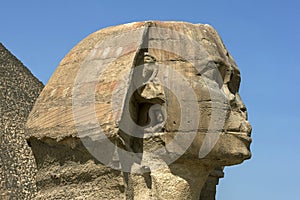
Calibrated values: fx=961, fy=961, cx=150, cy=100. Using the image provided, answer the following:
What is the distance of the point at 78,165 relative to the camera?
7168 mm

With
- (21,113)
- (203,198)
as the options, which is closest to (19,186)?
(21,113)

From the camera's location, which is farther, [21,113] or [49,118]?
[21,113]

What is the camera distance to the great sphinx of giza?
699 cm

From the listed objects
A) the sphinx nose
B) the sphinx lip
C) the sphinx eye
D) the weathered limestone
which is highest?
the weathered limestone

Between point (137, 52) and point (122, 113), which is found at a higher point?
point (137, 52)

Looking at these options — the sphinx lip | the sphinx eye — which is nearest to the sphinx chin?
the sphinx lip

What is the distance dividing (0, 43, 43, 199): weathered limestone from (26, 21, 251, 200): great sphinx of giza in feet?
176

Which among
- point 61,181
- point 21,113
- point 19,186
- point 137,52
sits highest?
point 21,113

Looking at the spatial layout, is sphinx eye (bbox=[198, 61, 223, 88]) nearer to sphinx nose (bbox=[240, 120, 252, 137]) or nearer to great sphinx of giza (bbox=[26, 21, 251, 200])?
great sphinx of giza (bbox=[26, 21, 251, 200])

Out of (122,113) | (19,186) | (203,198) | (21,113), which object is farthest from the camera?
(21,113)

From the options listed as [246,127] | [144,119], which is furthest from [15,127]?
[246,127]

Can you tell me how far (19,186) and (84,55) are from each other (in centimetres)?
5918

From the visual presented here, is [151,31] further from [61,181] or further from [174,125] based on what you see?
[61,181]

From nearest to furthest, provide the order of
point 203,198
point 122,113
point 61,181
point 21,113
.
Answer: point 122,113 → point 61,181 → point 203,198 → point 21,113
